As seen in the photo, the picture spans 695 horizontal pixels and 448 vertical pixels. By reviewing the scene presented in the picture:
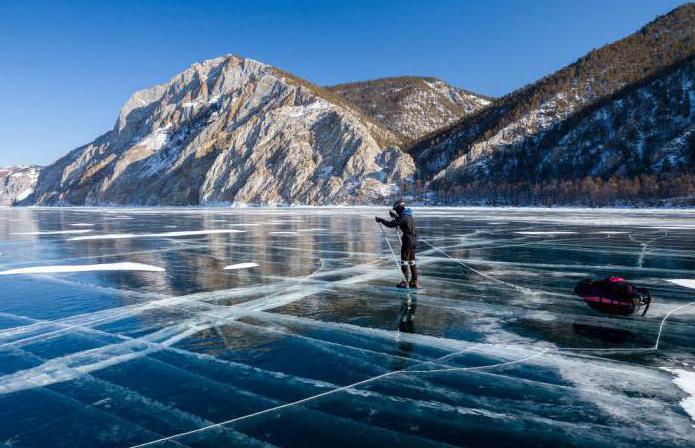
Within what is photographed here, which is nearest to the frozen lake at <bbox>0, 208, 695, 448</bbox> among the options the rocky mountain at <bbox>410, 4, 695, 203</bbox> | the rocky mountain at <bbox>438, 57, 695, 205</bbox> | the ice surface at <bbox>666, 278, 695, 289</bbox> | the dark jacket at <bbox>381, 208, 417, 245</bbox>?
the ice surface at <bbox>666, 278, 695, 289</bbox>

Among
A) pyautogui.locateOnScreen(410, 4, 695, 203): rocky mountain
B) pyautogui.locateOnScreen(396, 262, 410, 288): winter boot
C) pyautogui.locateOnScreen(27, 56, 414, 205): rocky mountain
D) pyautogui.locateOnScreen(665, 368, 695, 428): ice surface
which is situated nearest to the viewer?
pyautogui.locateOnScreen(665, 368, 695, 428): ice surface

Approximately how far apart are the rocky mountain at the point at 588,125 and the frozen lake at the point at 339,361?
92.9 metres

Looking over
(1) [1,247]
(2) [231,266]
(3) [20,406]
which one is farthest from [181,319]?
(1) [1,247]

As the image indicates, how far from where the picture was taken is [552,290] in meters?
9.82

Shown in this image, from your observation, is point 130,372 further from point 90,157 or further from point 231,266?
point 90,157

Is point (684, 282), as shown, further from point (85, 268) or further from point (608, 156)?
point (608, 156)

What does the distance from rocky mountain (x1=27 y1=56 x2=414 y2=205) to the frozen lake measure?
9419 centimetres

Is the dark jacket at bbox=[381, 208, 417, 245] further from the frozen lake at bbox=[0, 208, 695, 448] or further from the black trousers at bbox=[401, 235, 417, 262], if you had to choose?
the frozen lake at bbox=[0, 208, 695, 448]

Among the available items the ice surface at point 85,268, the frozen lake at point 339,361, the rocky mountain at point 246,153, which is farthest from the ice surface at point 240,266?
the rocky mountain at point 246,153

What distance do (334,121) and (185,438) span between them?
391ft

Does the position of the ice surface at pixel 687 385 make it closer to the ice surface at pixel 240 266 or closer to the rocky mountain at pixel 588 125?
the ice surface at pixel 240 266

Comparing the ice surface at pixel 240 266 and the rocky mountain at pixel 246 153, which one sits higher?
the rocky mountain at pixel 246 153

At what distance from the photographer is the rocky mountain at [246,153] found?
112 meters

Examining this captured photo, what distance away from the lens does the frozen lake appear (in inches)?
158
